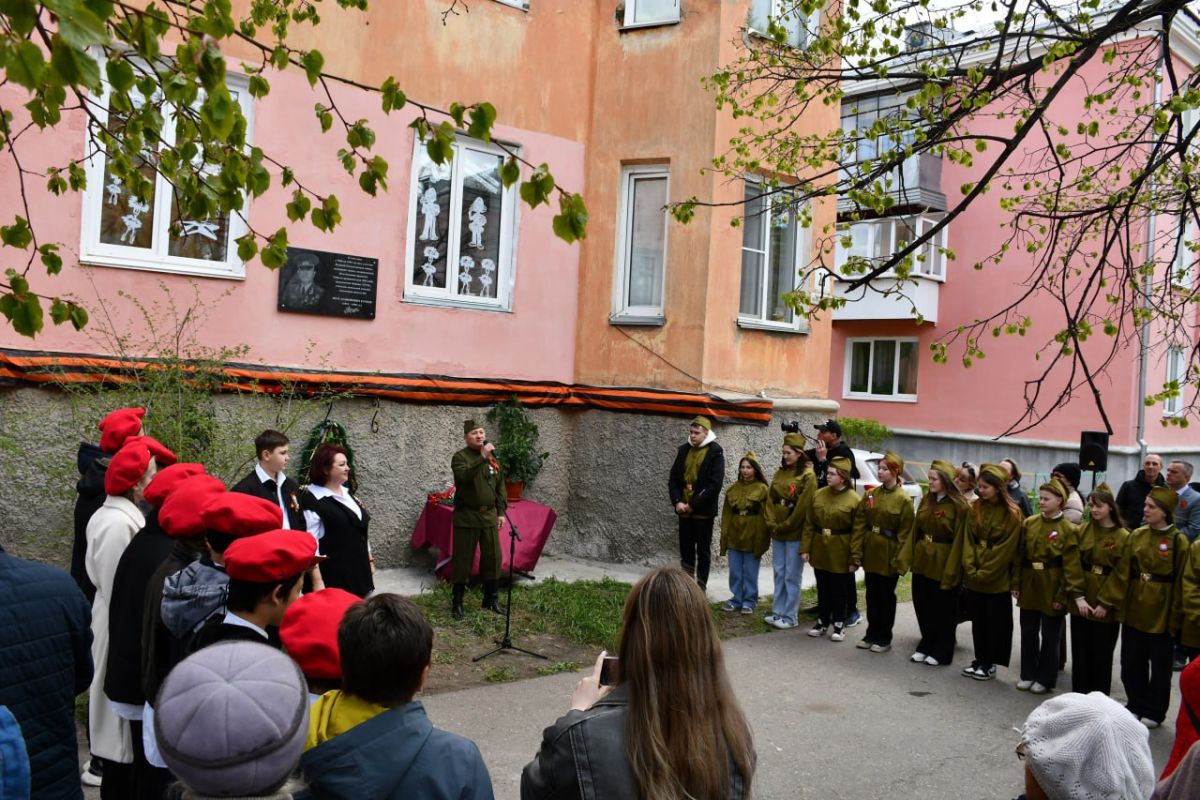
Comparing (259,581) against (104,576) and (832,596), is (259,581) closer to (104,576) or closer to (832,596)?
(104,576)

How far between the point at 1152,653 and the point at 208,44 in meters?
7.36

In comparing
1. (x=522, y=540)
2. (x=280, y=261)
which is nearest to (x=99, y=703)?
(x=280, y=261)

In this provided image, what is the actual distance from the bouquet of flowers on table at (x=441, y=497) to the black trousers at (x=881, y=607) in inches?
176

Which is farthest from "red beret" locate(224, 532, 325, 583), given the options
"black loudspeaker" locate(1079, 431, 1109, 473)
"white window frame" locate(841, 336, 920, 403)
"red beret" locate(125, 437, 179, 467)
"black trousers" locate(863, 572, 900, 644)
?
"white window frame" locate(841, 336, 920, 403)

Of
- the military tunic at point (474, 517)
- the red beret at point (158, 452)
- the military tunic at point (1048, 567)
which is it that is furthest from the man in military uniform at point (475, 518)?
the military tunic at point (1048, 567)

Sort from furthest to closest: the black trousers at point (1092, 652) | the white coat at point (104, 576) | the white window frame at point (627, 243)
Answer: the white window frame at point (627, 243)
the black trousers at point (1092, 652)
the white coat at point (104, 576)

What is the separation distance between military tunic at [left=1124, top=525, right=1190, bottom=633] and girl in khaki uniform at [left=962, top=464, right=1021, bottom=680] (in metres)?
0.98

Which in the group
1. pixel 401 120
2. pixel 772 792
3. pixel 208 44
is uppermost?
pixel 401 120

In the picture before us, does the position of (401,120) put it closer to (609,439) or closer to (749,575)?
(609,439)

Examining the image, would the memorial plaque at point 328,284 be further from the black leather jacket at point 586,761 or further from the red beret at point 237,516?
the black leather jacket at point 586,761

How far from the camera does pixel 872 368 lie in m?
26.9

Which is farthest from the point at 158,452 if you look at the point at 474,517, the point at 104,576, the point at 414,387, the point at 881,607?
the point at 881,607

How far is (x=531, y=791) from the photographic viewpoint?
256 cm

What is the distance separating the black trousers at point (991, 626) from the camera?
8.40 metres
